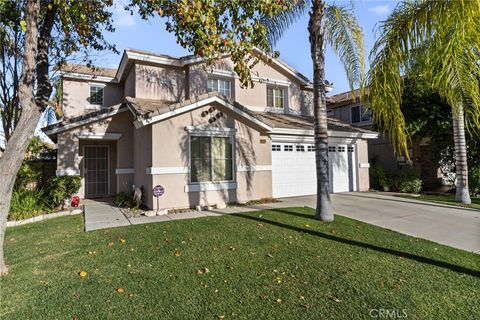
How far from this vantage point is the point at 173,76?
14164mm

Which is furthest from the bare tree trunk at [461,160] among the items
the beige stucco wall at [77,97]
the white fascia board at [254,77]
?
the beige stucco wall at [77,97]

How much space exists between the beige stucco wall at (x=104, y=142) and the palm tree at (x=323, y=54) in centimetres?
874

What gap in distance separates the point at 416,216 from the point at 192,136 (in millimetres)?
8073

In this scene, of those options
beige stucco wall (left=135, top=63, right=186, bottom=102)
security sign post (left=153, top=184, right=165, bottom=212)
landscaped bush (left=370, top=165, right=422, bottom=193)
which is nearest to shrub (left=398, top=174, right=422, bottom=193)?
landscaped bush (left=370, top=165, right=422, bottom=193)

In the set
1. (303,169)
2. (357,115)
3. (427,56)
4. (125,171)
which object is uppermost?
(357,115)

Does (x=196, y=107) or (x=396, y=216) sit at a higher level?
(x=196, y=107)

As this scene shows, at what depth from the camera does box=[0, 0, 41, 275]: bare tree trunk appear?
501cm

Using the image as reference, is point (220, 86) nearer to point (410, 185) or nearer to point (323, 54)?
point (323, 54)

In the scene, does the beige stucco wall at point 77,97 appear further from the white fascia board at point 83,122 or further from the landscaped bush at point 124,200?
the landscaped bush at point 124,200

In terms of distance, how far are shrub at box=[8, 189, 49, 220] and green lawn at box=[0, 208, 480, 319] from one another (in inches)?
84.3

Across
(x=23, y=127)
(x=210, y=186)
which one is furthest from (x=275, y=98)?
(x=23, y=127)

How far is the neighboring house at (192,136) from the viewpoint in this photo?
33.6ft

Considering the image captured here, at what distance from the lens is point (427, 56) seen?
5.16 meters

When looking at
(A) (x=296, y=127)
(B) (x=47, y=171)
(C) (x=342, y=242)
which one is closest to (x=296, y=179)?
(A) (x=296, y=127)
